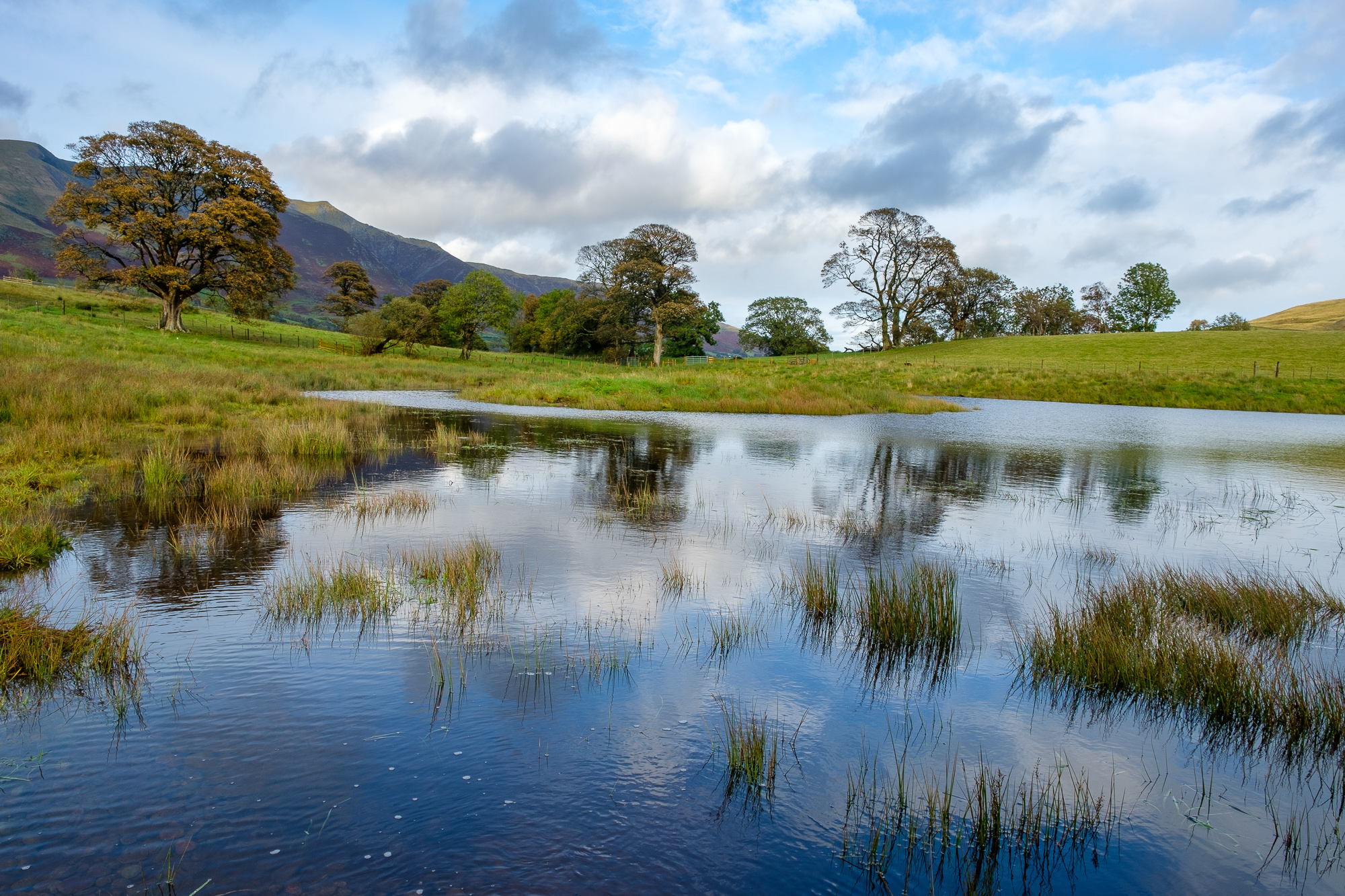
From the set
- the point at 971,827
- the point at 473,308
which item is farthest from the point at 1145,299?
the point at 971,827

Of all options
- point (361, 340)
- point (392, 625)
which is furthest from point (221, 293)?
point (392, 625)

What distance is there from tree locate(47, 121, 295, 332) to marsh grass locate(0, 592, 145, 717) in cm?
5799

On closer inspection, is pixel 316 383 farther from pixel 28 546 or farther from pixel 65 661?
pixel 65 661

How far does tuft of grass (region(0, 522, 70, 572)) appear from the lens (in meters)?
8.32

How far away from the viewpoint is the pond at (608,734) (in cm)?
407

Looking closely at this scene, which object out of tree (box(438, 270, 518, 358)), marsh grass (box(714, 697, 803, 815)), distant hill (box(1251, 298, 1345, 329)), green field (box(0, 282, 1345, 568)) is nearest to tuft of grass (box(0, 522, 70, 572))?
green field (box(0, 282, 1345, 568))

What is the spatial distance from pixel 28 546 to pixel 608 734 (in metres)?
8.08

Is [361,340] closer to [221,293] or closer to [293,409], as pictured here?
[221,293]

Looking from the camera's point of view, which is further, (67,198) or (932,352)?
(932,352)

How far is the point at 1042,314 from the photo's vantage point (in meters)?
103

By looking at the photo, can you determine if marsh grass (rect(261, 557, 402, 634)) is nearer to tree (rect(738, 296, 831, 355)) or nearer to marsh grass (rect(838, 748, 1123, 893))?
marsh grass (rect(838, 748, 1123, 893))

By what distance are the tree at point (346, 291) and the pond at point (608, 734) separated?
94.3 m

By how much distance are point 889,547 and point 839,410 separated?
91.0 feet

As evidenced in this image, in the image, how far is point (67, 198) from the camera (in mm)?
50781
